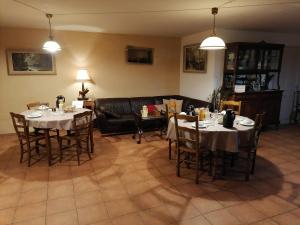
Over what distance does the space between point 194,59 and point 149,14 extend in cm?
241

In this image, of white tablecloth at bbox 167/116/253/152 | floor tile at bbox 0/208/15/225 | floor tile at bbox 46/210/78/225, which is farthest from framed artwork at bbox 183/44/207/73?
floor tile at bbox 0/208/15/225

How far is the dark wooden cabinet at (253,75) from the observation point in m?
5.02

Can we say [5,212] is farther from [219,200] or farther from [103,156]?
[219,200]

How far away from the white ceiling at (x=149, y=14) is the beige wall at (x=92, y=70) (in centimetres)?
39

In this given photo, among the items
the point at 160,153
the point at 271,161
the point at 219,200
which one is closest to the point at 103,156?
the point at 160,153

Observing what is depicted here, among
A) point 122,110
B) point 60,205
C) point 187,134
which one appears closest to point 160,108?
point 122,110

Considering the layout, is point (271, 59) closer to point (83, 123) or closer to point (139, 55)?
point (139, 55)

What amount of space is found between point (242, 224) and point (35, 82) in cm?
511

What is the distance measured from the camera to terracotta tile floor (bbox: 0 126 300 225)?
2.38 metres

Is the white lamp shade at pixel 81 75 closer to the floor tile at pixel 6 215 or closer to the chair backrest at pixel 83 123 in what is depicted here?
the chair backrest at pixel 83 123

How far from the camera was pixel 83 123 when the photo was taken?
3.82 metres

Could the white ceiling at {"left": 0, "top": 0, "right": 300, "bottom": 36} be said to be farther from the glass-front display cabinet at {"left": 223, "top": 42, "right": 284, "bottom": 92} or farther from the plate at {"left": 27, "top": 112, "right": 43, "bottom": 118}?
the plate at {"left": 27, "top": 112, "right": 43, "bottom": 118}

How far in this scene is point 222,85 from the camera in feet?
17.4

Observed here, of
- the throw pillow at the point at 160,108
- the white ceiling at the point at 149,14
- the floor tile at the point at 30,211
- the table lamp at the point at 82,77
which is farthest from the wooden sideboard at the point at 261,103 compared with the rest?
the floor tile at the point at 30,211
